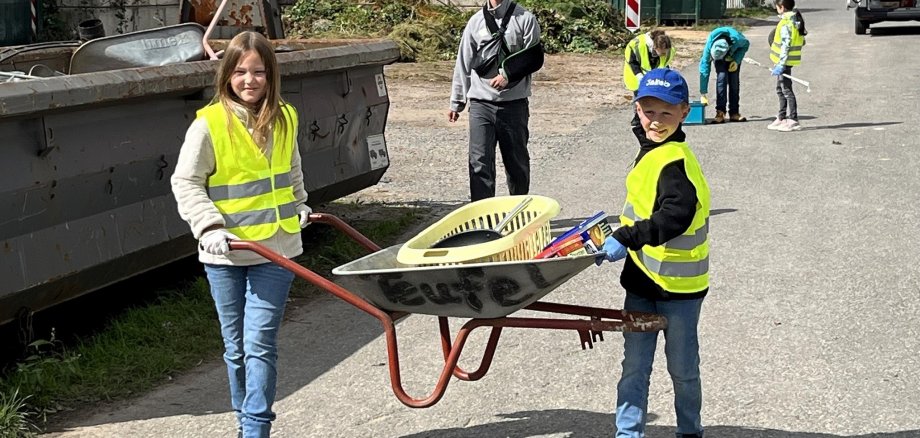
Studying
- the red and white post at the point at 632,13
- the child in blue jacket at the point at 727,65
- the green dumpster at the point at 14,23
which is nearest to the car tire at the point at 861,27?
the red and white post at the point at 632,13

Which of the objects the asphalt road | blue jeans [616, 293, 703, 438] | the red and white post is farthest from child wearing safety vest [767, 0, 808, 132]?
blue jeans [616, 293, 703, 438]

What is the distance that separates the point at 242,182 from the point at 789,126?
1068cm

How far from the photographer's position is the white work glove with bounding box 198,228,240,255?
4172 millimetres

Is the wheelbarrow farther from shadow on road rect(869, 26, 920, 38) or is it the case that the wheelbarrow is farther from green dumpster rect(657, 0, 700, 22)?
green dumpster rect(657, 0, 700, 22)

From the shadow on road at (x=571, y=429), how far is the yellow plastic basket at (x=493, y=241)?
848 millimetres

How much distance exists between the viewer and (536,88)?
→ 725 inches

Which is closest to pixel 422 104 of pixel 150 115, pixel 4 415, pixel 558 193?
pixel 558 193

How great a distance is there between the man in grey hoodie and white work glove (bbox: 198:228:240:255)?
3.88 meters

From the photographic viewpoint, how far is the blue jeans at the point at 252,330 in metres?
4.37

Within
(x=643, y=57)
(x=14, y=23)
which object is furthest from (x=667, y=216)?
(x=643, y=57)

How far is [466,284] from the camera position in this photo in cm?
394

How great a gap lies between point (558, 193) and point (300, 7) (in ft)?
51.6

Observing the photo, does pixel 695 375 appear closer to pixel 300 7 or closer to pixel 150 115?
pixel 150 115

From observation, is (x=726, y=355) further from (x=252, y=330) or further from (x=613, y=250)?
(x=252, y=330)
